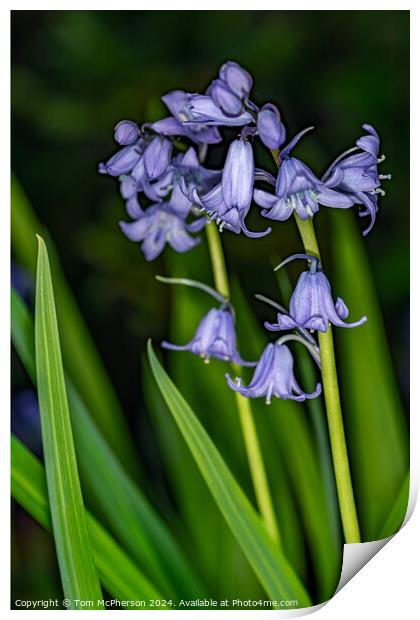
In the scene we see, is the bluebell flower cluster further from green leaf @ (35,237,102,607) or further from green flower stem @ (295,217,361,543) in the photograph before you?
green leaf @ (35,237,102,607)

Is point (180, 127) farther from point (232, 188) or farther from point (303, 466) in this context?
point (303, 466)

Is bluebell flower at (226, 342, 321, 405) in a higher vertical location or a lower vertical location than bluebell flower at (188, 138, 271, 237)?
lower

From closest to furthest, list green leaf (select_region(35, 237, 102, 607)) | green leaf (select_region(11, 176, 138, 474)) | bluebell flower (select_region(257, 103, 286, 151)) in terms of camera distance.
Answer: bluebell flower (select_region(257, 103, 286, 151)), green leaf (select_region(35, 237, 102, 607)), green leaf (select_region(11, 176, 138, 474))

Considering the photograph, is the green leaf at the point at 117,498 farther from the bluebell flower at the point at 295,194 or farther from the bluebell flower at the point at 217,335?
the bluebell flower at the point at 295,194

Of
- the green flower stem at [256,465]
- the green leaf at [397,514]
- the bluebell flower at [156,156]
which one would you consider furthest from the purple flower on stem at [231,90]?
the green leaf at [397,514]

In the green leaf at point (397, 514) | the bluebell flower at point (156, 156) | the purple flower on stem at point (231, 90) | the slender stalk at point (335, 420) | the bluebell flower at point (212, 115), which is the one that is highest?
the purple flower on stem at point (231, 90)

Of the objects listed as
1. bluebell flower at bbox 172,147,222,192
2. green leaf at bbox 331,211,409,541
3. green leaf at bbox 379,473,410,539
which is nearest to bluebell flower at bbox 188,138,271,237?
bluebell flower at bbox 172,147,222,192
